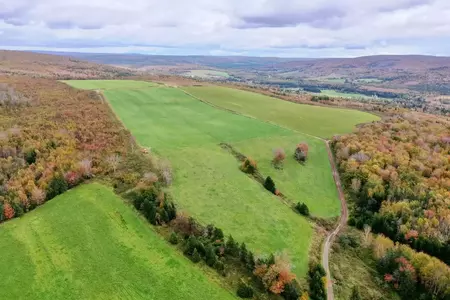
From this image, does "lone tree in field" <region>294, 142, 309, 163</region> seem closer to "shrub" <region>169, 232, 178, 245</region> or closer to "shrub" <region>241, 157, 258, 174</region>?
"shrub" <region>241, 157, 258, 174</region>

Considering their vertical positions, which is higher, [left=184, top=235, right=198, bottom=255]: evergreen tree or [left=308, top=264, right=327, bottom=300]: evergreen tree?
[left=184, top=235, right=198, bottom=255]: evergreen tree

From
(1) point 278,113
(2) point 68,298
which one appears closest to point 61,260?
(2) point 68,298

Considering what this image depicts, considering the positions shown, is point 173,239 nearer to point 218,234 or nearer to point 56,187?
point 218,234

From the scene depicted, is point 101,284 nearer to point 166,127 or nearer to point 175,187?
point 175,187

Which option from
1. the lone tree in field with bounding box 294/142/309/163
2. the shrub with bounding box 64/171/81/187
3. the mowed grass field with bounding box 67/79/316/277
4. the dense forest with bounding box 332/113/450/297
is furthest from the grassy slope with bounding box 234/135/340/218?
the shrub with bounding box 64/171/81/187

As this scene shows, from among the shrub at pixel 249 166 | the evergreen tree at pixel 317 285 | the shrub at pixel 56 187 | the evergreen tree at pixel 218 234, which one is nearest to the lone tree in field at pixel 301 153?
the shrub at pixel 249 166
